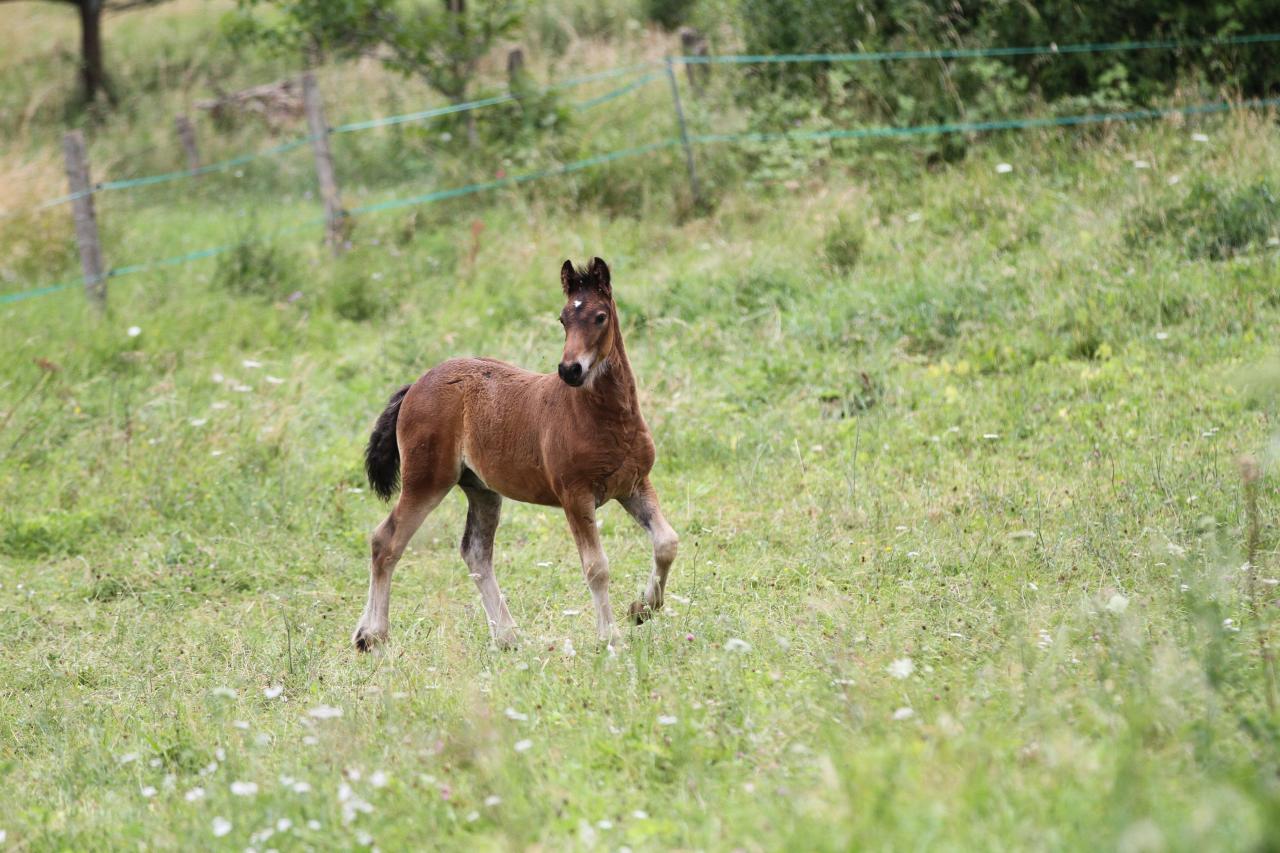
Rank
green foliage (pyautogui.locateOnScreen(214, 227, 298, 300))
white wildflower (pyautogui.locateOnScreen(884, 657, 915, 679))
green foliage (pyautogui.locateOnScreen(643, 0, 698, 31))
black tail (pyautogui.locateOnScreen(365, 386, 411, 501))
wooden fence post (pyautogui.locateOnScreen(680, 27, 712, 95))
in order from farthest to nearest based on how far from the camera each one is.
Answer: green foliage (pyautogui.locateOnScreen(643, 0, 698, 31)) → wooden fence post (pyautogui.locateOnScreen(680, 27, 712, 95)) → green foliage (pyautogui.locateOnScreen(214, 227, 298, 300)) → black tail (pyautogui.locateOnScreen(365, 386, 411, 501)) → white wildflower (pyautogui.locateOnScreen(884, 657, 915, 679))

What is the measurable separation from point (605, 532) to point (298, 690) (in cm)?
241

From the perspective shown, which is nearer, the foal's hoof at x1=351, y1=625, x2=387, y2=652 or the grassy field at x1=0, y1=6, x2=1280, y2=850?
the grassy field at x1=0, y1=6, x2=1280, y2=850

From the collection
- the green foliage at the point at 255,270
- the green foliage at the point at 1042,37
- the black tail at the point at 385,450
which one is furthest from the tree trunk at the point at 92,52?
the black tail at the point at 385,450

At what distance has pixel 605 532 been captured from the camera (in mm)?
7500

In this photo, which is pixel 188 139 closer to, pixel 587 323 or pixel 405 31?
pixel 405 31

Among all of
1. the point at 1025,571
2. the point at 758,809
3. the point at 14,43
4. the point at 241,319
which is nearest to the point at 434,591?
the point at 1025,571

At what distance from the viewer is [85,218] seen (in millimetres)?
11594

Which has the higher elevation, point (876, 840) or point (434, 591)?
point (876, 840)

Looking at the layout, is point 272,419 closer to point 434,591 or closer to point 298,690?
point 434,591

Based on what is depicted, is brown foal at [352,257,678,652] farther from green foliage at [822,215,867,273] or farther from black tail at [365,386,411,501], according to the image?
green foliage at [822,215,867,273]

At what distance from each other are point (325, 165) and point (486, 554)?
742 centimetres

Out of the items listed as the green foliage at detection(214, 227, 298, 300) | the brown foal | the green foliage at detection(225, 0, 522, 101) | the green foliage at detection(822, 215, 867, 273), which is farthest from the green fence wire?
the brown foal

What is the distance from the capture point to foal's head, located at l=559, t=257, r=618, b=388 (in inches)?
203

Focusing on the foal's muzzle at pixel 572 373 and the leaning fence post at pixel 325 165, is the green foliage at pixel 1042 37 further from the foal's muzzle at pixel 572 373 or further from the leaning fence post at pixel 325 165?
the foal's muzzle at pixel 572 373
